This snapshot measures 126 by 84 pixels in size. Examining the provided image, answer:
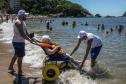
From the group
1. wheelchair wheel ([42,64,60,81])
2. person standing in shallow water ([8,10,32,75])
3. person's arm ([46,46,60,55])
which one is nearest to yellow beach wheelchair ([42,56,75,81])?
wheelchair wheel ([42,64,60,81])

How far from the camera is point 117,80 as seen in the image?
11156 millimetres

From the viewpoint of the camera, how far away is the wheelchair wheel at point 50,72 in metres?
9.61

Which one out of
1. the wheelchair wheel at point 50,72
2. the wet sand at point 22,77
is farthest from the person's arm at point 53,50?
the wet sand at point 22,77

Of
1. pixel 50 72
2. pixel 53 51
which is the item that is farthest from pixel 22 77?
pixel 53 51

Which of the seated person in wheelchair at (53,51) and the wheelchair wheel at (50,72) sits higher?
the seated person in wheelchair at (53,51)

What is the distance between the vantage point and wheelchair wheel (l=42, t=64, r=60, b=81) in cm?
961

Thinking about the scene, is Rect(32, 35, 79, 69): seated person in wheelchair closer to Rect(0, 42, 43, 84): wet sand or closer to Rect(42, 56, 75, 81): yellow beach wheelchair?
Rect(42, 56, 75, 81): yellow beach wheelchair

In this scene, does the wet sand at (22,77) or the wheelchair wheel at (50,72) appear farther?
the wheelchair wheel at (50,72)

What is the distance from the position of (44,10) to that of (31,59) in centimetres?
17300

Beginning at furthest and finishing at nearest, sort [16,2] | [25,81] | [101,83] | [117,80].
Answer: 1. [16,2]
2. [117,80]
3. [101,83]
4. [25,81]

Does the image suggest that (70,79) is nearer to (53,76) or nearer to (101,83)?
(53,76)

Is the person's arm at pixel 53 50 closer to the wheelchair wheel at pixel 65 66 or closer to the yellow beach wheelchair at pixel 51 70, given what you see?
the yellow beach wheelchair at pixel 51 70

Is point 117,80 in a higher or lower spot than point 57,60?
lower

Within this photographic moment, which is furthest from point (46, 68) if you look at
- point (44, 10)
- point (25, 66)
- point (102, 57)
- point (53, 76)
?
point (44, 10)
